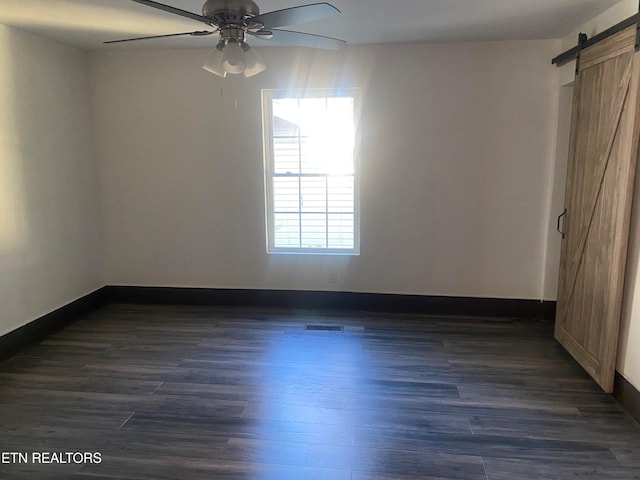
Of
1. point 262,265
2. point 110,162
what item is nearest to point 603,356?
point 262,265

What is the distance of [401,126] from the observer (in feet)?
13.8

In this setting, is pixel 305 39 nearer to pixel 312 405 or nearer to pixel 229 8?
pixel 229 8

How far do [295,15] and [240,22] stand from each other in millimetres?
266

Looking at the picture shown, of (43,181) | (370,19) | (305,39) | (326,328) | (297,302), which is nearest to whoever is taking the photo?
(305,39)

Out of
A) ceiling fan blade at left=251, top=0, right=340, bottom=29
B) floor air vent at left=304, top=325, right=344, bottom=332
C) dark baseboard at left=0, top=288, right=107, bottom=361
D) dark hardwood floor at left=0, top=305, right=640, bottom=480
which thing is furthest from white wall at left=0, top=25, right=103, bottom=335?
ceiling fan blade at left=251, top=0, right=340, bottom=29

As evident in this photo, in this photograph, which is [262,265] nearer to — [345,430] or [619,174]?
[345,430]

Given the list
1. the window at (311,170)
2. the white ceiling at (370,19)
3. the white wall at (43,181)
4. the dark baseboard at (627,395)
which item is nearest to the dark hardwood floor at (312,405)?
the dark baseboard at (627,395)

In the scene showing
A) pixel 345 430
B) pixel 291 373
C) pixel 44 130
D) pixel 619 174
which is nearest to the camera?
pixel 345 430

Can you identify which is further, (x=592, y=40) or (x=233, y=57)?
(x=592, y=40)

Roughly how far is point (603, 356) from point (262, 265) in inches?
116

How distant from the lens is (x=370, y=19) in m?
3.33

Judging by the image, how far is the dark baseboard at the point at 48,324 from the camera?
353cm

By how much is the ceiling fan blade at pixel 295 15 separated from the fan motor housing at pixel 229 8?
5 cm

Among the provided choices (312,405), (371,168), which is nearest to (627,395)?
(312,405)
